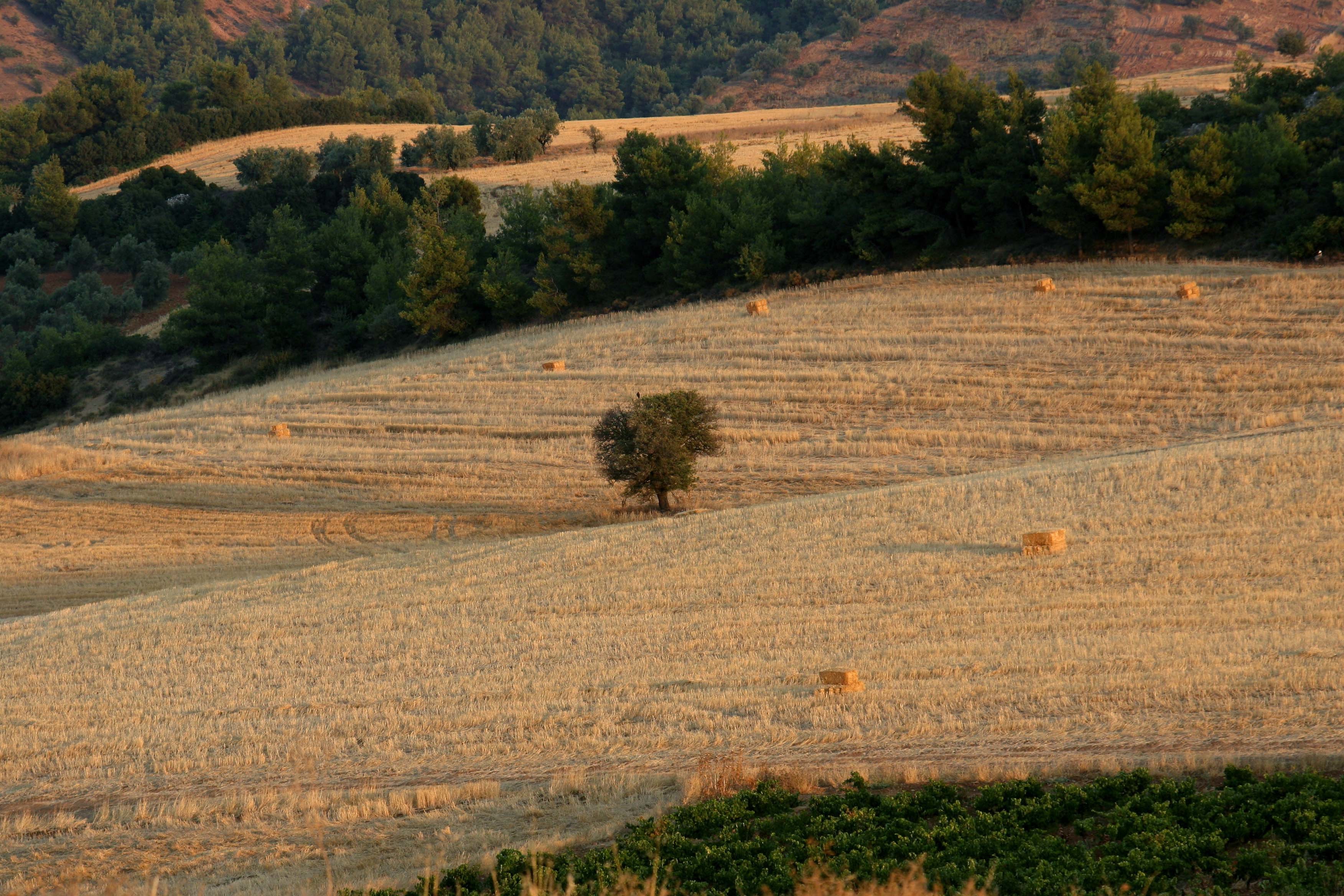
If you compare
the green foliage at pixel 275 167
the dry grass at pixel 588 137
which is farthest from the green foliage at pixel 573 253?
the green foliage at pixel 275 167

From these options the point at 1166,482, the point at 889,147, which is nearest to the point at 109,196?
the point at 889,147

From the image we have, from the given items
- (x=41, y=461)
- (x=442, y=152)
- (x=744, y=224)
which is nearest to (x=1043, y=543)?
(x=41, y=461)

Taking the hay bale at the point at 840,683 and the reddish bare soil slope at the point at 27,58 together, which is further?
the reddish bare soil slope at the point at 27,58

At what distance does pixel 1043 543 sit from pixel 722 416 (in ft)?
51.4

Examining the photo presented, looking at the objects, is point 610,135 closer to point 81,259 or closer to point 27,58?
point 81,259

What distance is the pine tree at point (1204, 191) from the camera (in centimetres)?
4169

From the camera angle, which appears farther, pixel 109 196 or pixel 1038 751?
pixel 109 196

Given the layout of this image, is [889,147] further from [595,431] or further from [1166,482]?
[1166,482]

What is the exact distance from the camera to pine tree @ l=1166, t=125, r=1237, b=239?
41688 mm

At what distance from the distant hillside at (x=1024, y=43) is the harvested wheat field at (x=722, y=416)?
279 ft

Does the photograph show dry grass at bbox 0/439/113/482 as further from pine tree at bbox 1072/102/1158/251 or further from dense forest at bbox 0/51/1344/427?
pine tree at bbox 1072/102/1158/251

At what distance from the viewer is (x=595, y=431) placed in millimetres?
29328

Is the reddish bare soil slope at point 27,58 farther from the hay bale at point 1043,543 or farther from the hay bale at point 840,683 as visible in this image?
the hay bale at point 840,683

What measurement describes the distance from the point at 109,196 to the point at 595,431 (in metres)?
67.6
